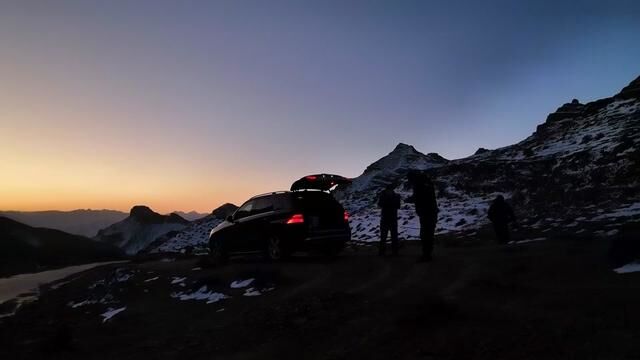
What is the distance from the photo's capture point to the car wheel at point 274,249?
15.6 m

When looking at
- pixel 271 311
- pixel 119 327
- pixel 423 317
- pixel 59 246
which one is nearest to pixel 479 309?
pixel 423 317

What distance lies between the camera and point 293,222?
1511 centimetres

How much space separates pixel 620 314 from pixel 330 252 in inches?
408

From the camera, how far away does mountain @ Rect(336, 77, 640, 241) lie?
31.4 m

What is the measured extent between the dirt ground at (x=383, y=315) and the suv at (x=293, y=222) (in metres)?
0.66

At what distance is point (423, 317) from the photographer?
7941 mm

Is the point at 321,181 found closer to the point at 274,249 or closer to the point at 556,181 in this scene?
the point at 274,249

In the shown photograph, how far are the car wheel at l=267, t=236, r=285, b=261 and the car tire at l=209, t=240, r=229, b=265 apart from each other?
2.71m

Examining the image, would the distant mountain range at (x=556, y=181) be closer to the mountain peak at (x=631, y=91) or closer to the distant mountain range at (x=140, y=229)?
the mountain peak at (x=631, y=91)

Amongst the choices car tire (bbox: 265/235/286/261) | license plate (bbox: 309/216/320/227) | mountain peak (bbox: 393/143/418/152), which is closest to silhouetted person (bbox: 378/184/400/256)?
license plate (bbox: 309/216/320/227)

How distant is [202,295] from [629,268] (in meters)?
9.92

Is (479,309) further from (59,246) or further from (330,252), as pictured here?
(59,246)

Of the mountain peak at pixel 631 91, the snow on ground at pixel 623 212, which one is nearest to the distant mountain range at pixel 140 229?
the mountain peak at pixel 631 91

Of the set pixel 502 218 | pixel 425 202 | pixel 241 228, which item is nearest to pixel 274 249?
pixel 241 228
